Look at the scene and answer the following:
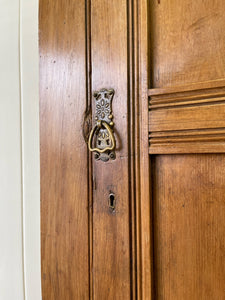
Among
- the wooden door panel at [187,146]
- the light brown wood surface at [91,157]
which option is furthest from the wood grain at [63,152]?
the wooden door panel at [187,146]

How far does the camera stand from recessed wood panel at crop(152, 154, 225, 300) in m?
0.36

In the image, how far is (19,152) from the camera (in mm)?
577

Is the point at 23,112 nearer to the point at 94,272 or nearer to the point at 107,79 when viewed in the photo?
the point at 107,79

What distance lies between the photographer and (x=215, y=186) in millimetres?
363

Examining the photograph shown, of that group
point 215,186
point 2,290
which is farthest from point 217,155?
point 2,290

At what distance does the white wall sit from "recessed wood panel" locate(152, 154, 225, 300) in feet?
0.98

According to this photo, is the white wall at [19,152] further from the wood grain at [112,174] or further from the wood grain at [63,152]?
the wood grain at [112,174]

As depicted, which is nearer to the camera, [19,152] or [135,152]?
[135,152]

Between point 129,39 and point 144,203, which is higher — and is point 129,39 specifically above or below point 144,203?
above

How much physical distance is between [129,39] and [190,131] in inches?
7.8

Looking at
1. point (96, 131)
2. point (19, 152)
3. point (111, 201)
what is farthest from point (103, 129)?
point (19, 152)

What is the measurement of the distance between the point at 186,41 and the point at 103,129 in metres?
0.21

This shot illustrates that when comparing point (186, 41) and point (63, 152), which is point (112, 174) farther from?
point (186, 41)

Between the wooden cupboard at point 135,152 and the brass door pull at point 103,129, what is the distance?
0.4 inches
